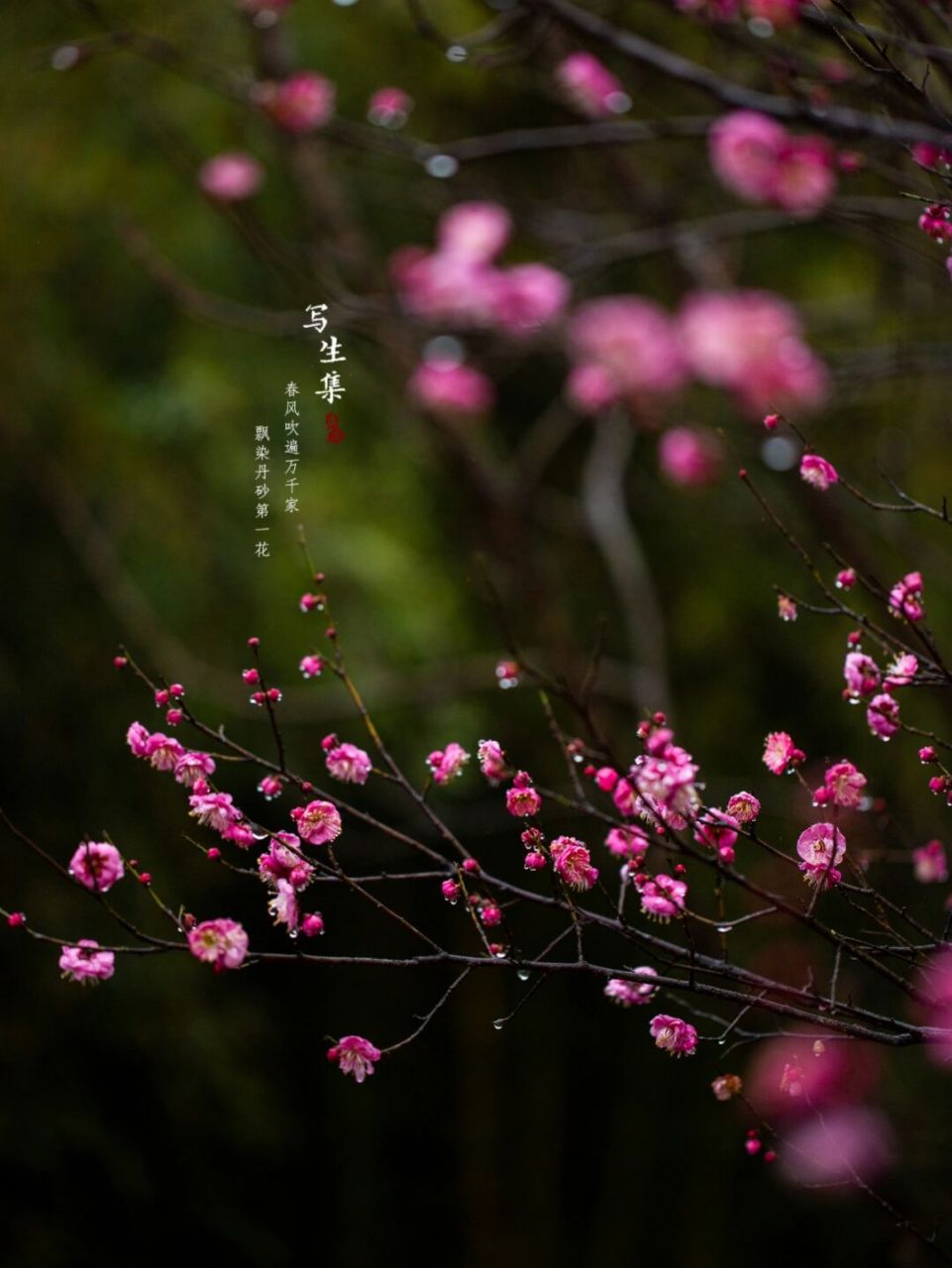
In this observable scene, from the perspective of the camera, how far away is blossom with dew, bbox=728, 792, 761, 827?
0.79 m

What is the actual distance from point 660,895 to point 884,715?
20cm

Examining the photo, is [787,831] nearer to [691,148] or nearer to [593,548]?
[593,548]

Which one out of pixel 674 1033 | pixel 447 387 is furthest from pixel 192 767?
pixel 447 387

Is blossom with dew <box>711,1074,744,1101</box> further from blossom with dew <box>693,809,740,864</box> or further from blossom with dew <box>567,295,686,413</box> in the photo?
blossom with dew <box>567,295,686,413</box>

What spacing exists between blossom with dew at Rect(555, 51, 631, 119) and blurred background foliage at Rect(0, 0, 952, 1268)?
70mm

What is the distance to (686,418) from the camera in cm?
248

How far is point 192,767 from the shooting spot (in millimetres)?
805

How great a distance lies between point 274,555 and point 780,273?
1561 mm

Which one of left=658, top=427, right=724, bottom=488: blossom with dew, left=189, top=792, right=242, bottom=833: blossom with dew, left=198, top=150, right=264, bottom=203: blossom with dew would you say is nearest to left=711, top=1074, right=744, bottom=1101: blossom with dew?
left=189, top=792, right=242, bottom=833: blossom with dew

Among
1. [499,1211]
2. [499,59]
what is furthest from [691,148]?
[499,1211]

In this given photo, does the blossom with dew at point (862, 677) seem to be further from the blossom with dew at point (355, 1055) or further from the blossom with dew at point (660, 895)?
the blossom with dew at point (355, 1055)

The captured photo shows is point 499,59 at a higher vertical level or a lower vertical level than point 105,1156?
higher

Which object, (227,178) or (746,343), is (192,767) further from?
(227,178)

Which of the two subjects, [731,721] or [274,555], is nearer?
[274,555]
